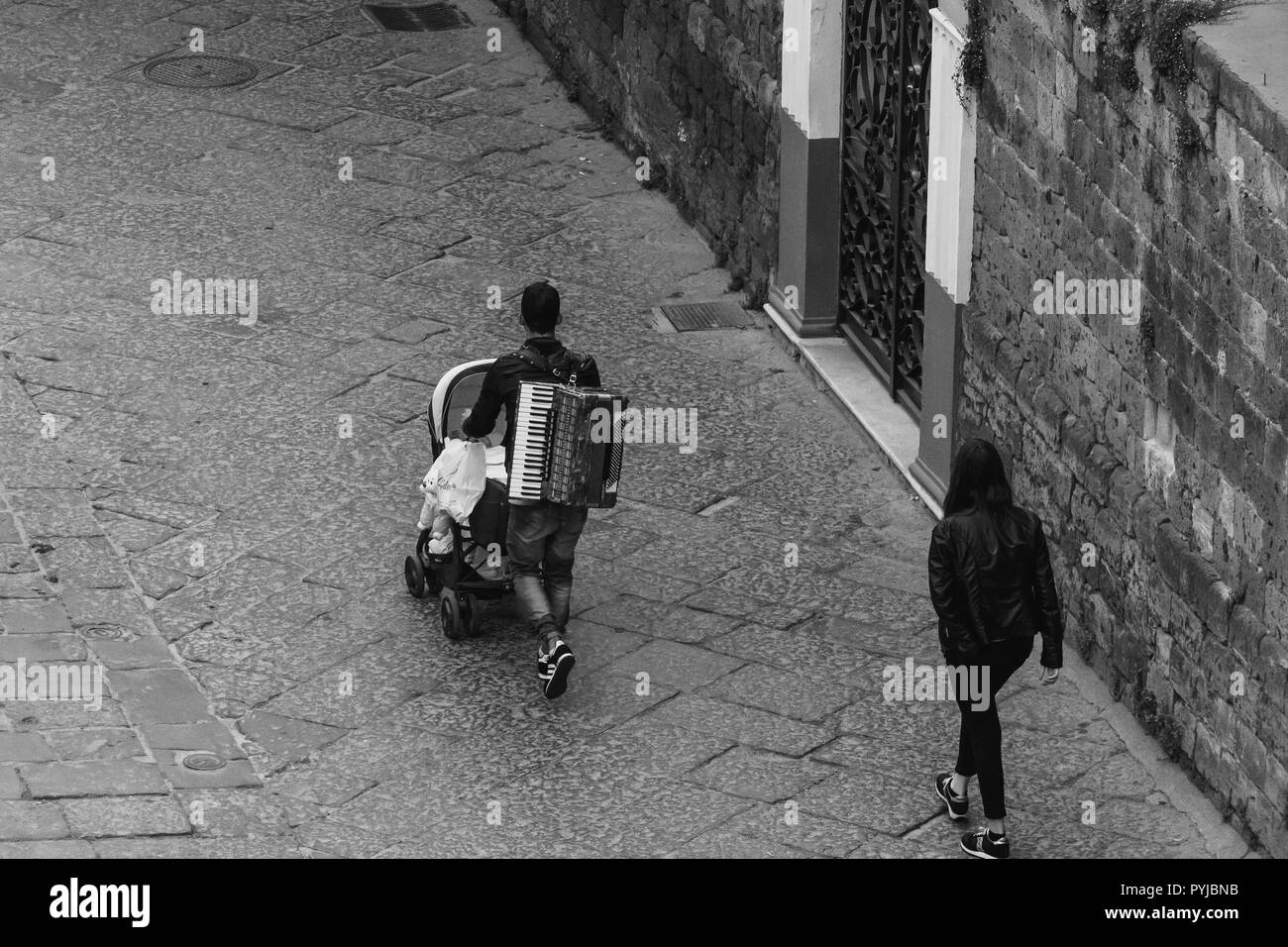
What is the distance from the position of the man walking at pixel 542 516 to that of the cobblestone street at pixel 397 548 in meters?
0.22

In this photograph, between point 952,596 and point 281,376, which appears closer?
point 952,596

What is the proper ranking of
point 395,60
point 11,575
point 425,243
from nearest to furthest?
point 11,575, point 425,243, point 395,60

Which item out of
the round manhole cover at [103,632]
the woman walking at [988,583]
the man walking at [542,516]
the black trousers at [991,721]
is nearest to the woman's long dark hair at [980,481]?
the woman walking at [988,583]

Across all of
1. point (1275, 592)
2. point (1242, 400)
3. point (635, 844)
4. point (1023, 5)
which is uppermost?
point (1023, 5)

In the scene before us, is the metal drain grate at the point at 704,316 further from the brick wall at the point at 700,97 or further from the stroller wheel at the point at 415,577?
the stroller wheel at the point at 415,577

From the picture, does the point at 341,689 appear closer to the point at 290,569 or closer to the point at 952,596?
the point at 290,569

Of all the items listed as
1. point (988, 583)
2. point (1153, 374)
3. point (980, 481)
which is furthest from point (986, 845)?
point (1153, 374)

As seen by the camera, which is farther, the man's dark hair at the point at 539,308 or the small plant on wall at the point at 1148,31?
the man's dark hair at the point at 539,308

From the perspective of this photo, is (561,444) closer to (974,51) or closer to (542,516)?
(542,516)

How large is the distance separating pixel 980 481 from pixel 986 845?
1268mm

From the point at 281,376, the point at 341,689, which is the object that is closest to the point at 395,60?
the point at 281,376

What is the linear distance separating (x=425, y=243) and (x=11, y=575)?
13.0 feet

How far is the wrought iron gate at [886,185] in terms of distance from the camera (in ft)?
34.8

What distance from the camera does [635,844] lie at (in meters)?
7.79
